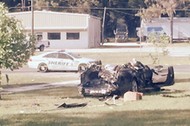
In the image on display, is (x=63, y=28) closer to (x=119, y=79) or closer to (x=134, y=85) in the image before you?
(x=134, y=85)

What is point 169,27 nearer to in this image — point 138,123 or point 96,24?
point 96,24

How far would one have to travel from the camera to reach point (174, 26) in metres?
108

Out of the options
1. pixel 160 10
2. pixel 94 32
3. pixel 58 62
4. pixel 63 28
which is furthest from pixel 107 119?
pixel 160 10

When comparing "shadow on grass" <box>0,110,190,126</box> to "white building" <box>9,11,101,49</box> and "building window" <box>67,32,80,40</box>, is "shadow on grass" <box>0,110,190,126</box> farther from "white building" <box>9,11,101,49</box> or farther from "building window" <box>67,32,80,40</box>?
"building window" <box>67,32,80,40</box>

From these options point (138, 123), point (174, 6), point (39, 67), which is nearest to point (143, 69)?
point (138, 123)

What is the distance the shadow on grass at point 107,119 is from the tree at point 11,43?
1010cm

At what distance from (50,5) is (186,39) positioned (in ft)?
81.8

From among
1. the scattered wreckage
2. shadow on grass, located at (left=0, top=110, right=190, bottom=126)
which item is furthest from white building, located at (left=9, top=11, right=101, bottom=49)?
shadow on grass, located at (left=0, top=110, right=190, bottom=126)

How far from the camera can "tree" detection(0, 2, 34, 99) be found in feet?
73.2

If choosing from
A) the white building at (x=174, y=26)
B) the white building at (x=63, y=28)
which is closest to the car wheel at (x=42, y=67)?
the white building at (x=63, y=28)

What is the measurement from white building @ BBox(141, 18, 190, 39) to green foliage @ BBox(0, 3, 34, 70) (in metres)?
80.8

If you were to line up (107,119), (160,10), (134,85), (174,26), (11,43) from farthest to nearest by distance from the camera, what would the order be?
(174,26) → (160,10) → (134,85) → (11,43) → (107,119)

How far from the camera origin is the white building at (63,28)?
271 feet

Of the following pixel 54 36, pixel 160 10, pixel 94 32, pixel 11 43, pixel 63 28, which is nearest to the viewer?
pixel 11 43
